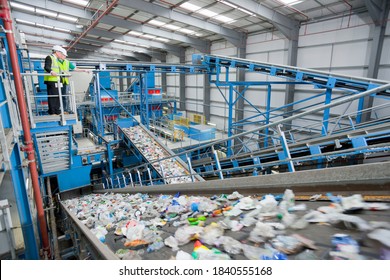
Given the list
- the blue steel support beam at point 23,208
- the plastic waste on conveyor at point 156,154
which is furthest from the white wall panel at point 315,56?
the blue steel support beam at point 23,208

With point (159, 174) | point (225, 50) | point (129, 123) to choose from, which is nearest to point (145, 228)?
point (159, 174)

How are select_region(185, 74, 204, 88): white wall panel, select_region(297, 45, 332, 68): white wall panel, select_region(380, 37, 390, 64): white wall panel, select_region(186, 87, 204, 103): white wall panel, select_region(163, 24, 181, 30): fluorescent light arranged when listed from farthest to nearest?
select_region(186, 87, 204, 103): white wall panel, select_region(185, 74, 204, 88): white wall panel, select_region(163, 24, 181, 30): fluorescent light, select_region(297, 45, 332, 68): white wall panel, select_region(380, 37, 390, 64): white wall panel

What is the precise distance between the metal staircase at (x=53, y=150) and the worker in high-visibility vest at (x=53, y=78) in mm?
547

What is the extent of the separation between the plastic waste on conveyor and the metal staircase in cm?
236

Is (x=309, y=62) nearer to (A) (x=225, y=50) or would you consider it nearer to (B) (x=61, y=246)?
(A) (x=225, y=50)

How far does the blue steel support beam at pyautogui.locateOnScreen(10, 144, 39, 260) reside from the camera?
8.99 ft

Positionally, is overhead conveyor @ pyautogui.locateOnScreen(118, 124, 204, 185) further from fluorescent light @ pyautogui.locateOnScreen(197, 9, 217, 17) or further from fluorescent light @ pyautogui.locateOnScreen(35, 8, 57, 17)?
fluorescent light @ pyautogui.locateOnScreen(35, 8, 57, 17)

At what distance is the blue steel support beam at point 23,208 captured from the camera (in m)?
2.74

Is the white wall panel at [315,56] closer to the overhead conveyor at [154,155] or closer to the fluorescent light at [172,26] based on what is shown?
the fluorescent light at [172,26]

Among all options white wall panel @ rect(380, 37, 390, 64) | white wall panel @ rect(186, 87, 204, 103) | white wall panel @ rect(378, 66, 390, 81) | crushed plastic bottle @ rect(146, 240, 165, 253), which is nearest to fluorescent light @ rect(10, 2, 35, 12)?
white wall panel @ rect(186, 87, 204, 103)

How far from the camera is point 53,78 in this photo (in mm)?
4414

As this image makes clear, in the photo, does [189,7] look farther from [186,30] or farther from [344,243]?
[344,243]

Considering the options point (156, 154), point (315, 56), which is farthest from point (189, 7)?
point (156, 154)

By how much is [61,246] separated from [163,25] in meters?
11.6
